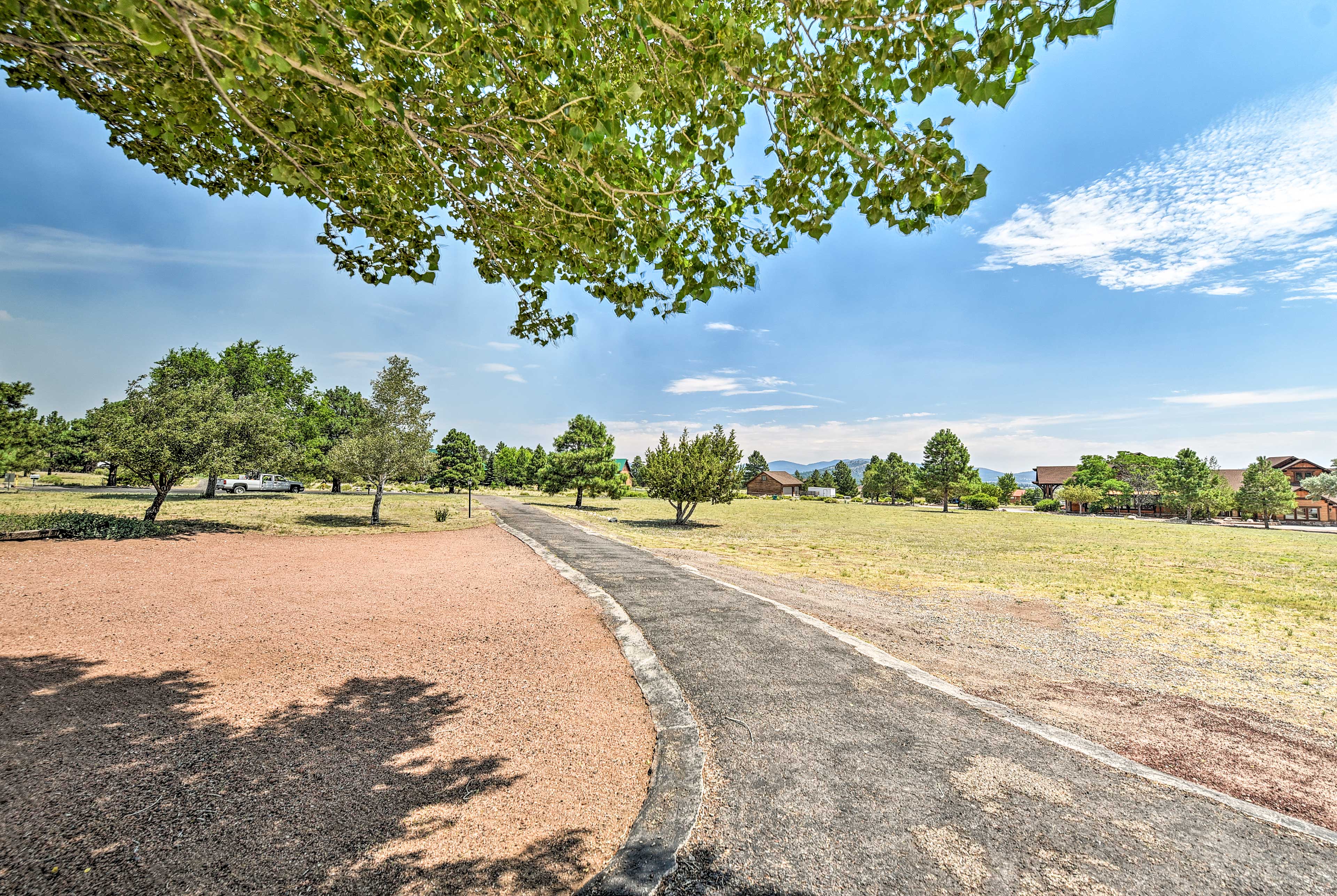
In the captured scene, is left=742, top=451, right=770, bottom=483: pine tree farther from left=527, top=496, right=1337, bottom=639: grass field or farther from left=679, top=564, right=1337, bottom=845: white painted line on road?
left=679, top=564, right=1337, bottom=845: white painted line on road

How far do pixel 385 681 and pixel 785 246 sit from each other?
6.04 m

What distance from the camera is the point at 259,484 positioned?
4566cm

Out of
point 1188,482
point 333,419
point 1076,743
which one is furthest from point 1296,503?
point 333,419

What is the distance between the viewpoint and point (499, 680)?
5.36 meters

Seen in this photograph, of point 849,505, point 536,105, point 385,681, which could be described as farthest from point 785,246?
point 849,505

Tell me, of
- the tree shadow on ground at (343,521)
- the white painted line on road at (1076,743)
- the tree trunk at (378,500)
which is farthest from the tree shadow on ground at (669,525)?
the white painted line on road at (1076,743)

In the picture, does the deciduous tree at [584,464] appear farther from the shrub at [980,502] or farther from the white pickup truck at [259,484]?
the shrub at [980,502]

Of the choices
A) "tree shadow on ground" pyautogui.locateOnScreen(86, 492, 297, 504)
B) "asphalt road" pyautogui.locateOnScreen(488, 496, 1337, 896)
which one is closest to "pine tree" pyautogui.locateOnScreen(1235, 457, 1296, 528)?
"asphalt road" pyautogui.locateOnScreen(488, 496, 1337, 896)

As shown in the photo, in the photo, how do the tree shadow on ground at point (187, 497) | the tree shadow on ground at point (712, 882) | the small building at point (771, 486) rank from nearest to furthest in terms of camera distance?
the tree shadow on ground at point (712, 882) < the tree shadow on ground at point (187, 497) < the small building at point (771, 486)

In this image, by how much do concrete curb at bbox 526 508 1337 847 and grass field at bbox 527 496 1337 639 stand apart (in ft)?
20.0

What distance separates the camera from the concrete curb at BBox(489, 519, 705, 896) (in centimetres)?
271

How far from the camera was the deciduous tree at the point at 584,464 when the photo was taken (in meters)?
42.7

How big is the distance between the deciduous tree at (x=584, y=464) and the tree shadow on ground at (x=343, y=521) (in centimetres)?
1859

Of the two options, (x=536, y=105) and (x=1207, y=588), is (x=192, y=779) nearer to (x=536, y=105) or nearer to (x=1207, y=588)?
(x=536, y=105)
